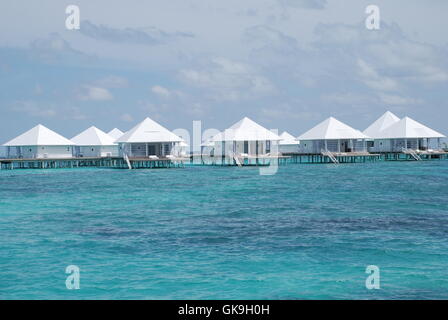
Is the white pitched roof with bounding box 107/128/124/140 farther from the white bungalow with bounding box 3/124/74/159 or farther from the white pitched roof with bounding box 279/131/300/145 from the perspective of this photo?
the white pitched roof with bounding box 279/131/300/145

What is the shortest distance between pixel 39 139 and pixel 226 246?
48.6m

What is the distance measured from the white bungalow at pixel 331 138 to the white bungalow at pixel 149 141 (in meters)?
16.6

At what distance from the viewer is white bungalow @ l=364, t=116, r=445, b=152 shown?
6444 cm

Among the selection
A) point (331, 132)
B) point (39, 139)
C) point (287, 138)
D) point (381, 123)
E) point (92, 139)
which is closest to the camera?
point (39, 139)

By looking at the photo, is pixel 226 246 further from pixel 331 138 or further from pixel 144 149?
pixel 331 138

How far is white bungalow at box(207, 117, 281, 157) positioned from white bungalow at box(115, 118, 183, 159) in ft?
18.0

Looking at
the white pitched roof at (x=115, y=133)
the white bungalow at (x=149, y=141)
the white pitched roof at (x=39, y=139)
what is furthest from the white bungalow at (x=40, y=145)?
the white pitched roof at (x=115, y=133)

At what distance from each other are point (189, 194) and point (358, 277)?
18.5m

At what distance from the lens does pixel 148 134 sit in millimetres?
54188

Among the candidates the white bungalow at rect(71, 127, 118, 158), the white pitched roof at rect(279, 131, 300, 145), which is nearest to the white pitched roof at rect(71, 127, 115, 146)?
the white bungalow at rect(71, 127, 118, 158)

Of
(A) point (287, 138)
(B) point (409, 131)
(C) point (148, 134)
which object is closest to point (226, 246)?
(C) point (148, 134)

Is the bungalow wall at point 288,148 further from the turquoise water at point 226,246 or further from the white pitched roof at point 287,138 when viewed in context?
the turquoise water at point 226,246

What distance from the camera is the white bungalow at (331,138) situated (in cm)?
5969
